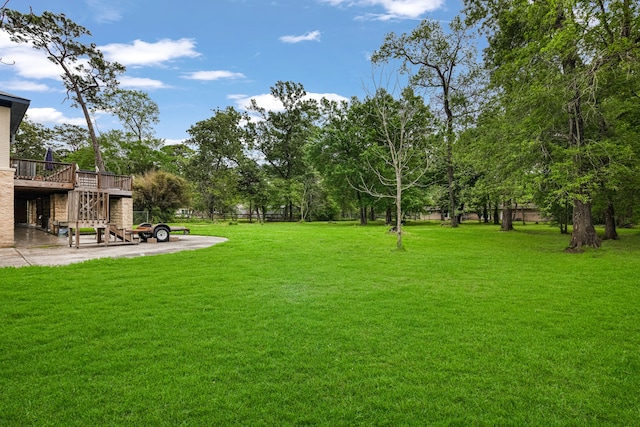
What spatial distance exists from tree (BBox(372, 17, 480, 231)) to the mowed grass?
80.0 ft

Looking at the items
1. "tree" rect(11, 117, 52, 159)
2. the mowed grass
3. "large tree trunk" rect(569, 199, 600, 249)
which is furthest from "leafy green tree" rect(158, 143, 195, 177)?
"large tree trunk" rect(569, 199, 600, 249)

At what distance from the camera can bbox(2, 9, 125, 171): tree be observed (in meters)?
22.6

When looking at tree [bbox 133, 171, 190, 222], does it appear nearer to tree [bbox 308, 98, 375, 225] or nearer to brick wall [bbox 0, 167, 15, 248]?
tree [bbox 308, 98, 375, 225]

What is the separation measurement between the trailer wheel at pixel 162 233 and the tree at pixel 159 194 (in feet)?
57.9

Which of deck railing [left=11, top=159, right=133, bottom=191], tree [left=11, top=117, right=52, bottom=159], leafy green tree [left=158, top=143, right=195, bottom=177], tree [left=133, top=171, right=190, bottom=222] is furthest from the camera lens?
leafy green tree [left=158, top=143, right=195, bottom=177]

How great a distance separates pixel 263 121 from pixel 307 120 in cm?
635

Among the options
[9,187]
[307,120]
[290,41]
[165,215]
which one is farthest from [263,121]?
→ [9,187]

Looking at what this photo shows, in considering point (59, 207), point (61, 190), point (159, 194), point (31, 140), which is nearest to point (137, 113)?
point (31, 140)

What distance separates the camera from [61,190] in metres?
16.4

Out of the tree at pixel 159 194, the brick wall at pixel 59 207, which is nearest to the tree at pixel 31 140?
the tree at pixel 159 194

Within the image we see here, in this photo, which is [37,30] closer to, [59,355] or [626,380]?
[59,355]

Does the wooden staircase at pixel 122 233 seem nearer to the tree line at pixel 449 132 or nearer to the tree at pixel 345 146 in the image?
the tree line at pixel 449 132

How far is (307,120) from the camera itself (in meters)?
50.1

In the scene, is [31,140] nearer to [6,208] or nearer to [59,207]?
[59,207]
